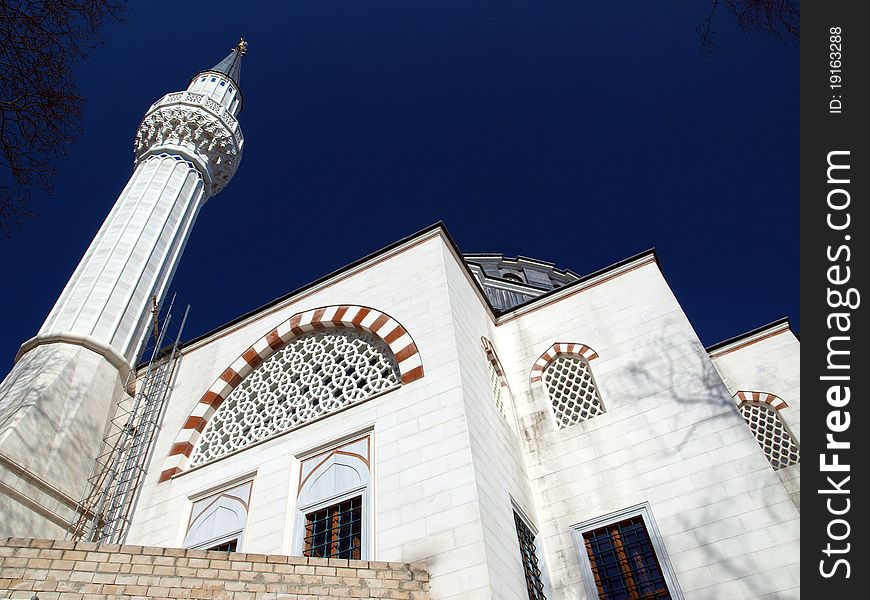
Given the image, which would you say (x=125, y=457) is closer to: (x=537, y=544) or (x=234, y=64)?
(x=537, y=544)

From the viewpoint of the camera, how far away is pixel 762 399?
8.01 meters

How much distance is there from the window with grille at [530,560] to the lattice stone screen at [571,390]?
1431 mm

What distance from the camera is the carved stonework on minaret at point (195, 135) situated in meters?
Result: 11.7

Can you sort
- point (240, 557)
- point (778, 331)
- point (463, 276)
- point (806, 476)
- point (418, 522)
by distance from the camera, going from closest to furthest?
1. point (806, 476)
2. point (240, 557)
3. point (418, 522)
4. point (463, 276)
5. point (778, 331)

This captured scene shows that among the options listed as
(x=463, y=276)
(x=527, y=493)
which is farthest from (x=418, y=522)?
(x=463, y=276)

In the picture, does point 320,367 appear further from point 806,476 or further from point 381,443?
point 806,476

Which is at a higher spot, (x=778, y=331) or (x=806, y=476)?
(x=778, y=331)

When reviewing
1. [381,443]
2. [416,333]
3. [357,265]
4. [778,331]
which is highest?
[357,265]

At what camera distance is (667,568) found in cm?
538

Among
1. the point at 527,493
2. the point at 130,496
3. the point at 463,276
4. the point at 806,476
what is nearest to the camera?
the point at 806,476

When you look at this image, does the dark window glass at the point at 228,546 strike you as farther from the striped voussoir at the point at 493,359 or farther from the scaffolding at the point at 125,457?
the striped voussoir at the point at 493,359

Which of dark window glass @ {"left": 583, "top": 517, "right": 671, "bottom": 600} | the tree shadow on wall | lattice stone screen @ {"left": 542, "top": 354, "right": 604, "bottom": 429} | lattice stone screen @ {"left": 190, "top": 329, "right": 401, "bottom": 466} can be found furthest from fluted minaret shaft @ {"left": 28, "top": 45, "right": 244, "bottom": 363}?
the tree shadow on wall

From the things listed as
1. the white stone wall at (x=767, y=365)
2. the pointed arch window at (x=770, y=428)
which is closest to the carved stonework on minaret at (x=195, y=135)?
the white stone wall at (x=767, y=365)

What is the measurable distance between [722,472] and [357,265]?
4539 millimetres
